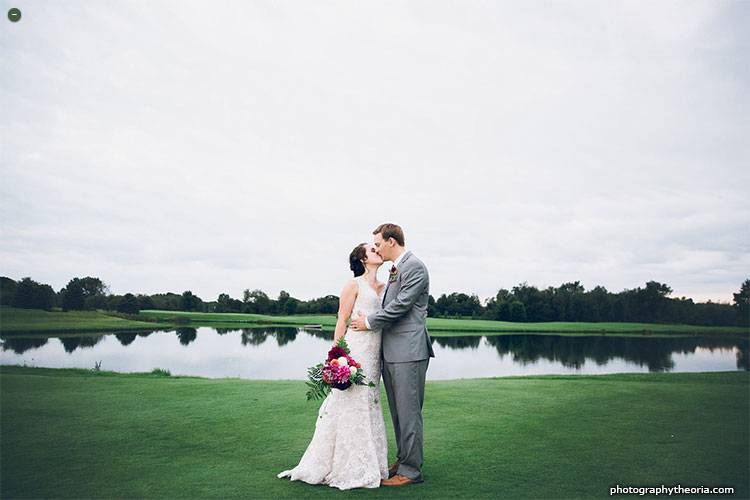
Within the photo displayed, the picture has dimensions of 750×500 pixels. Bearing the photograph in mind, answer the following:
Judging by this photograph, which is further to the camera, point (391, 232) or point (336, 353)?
point (391, 232)

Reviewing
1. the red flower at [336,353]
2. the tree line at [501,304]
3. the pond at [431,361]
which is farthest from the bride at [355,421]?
the tree line at [501,304]

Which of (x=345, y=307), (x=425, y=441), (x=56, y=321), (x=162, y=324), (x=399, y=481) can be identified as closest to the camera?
(x=399, y=481)

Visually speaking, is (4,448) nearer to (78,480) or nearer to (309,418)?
(78,480)

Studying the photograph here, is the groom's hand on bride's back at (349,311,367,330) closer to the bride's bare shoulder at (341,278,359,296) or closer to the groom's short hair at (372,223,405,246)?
the bride's bare shoulder at (341,278,359,296)

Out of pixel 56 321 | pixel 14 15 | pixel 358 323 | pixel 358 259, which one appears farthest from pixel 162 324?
pixel 358 323

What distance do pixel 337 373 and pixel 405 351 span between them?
73 centimetres

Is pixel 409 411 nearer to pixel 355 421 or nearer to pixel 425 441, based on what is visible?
pixel 355 421

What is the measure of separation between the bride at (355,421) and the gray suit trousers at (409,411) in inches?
9.5

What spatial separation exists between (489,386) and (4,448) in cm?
836

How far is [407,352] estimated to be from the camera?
447 cm

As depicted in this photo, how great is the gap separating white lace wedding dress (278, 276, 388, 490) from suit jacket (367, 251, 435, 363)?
0.23 metres

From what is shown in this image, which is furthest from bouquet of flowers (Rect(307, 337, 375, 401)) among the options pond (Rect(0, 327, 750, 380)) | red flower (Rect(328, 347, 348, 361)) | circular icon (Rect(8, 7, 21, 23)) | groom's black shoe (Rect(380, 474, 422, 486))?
pond (Rect(0, 327, 750, 380))

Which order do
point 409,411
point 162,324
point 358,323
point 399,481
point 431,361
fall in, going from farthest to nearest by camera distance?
point 162,324, point 431,361, point 358,323, point 409,411, point 399,481

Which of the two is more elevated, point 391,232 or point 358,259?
point 391,232
